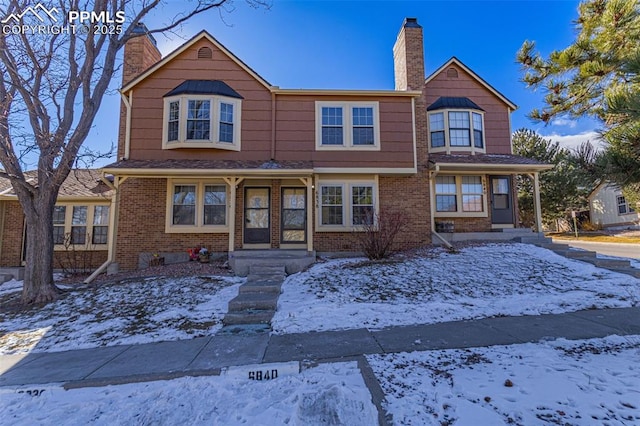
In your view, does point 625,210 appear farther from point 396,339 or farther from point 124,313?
point 124,313

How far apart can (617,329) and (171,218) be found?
10.4 meters

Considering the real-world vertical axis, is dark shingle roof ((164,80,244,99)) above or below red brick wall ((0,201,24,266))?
above

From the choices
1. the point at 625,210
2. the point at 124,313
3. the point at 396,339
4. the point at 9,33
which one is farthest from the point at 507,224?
the point at 625,210

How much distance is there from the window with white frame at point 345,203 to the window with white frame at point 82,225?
7.57 m

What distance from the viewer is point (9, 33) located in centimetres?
712

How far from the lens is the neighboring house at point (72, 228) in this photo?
35.1 feet

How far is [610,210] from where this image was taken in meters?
24.8

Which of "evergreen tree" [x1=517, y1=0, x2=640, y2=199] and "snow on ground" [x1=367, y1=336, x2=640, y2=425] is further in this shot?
"evergreen tree" [x1=517, y1=0, x2=640, y2=199]

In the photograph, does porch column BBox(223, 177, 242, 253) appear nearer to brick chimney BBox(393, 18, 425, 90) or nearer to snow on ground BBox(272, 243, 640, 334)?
snow on ground BBox(272, 243, 640, 334)

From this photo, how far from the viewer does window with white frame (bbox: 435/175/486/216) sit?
11461 mm

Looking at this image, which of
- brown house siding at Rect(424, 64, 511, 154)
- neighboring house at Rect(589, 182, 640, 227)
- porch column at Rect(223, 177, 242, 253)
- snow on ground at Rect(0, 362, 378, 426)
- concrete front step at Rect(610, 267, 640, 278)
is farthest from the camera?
neighboring house at Rect(589, 182, 640, 227)

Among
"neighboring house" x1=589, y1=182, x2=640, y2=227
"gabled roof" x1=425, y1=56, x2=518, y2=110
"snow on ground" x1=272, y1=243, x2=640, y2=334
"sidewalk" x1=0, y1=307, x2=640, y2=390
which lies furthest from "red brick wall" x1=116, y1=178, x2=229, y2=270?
"neighboring house" x1=589, y1=182, x2=640, y2=227

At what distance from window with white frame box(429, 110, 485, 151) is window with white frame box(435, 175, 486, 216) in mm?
1213

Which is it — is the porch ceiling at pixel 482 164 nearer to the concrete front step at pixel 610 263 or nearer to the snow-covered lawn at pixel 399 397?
the concrete front step at pixel 610 263
